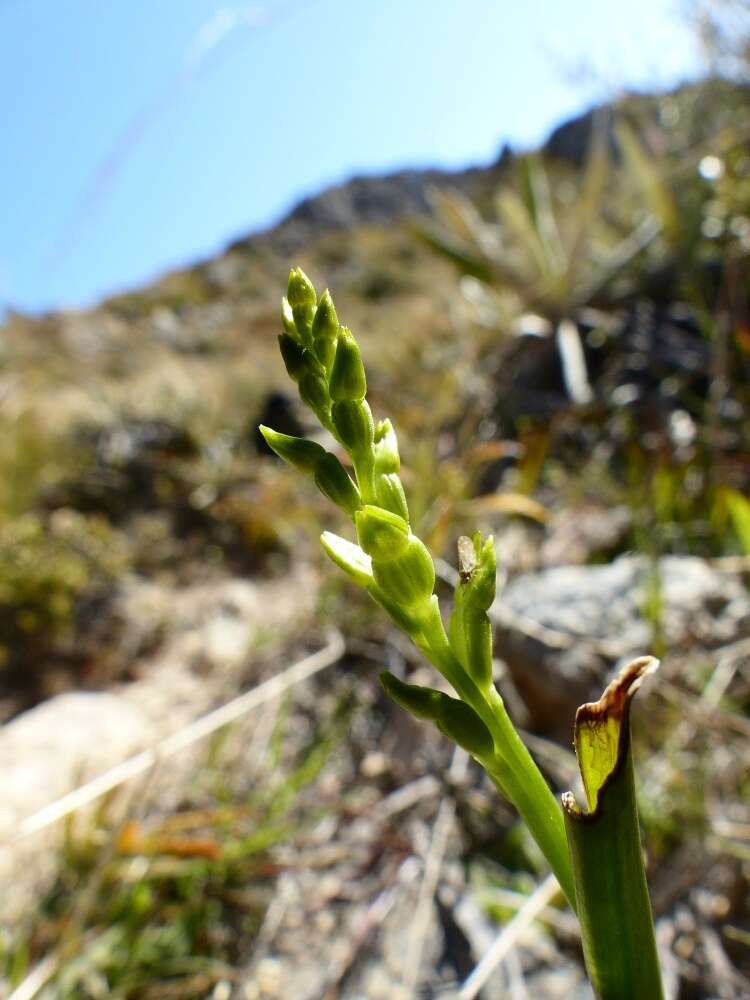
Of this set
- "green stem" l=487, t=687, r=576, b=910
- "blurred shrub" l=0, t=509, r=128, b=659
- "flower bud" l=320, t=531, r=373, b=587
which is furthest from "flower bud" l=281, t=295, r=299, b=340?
"blurred shrub" l=0, t=509, r=128, b=659

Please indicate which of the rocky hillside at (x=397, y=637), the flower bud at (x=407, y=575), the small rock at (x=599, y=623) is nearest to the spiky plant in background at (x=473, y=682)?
the flower bud at (x=407, y=575)

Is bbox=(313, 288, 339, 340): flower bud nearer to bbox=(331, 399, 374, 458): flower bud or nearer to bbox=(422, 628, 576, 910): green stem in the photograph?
bbox=(331, 399, 374, 458): flower bud

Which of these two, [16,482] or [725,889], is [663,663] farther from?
[16,482]

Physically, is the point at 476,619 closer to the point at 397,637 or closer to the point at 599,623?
the point at 599,623

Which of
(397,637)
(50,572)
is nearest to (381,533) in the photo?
(397,637)

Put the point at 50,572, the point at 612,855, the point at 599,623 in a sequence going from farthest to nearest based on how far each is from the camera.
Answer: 1. the point at 50,572
2. the point at 599,623
3. the point at 612,855

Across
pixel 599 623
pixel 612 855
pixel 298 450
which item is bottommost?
pixel 599 623
